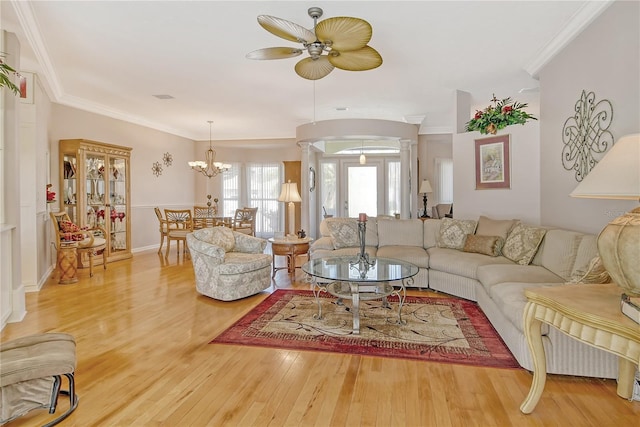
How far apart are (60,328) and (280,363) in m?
2.08

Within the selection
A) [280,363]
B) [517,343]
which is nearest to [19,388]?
[280,363]

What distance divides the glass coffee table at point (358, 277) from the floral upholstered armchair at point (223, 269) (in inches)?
31.6

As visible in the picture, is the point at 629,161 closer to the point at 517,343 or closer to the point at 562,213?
the point at 517,343

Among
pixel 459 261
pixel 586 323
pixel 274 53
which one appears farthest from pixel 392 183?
pixel 586 323

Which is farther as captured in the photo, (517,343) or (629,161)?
(517,343)

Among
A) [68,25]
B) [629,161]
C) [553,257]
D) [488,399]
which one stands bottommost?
[488,399]

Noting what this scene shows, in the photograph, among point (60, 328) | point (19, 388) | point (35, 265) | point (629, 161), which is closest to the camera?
point (629, 161)

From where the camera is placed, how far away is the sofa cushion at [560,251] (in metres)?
3.05

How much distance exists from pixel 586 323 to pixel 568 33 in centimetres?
312

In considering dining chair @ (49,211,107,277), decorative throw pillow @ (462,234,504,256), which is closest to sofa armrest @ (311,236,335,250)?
decorative throw pillow @ (462,234,504,256)

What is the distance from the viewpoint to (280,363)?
2.60m

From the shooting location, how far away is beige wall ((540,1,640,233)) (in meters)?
2.75

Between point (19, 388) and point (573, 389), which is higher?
point (19, 388)

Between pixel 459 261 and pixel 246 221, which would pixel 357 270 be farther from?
pixel 246 221
